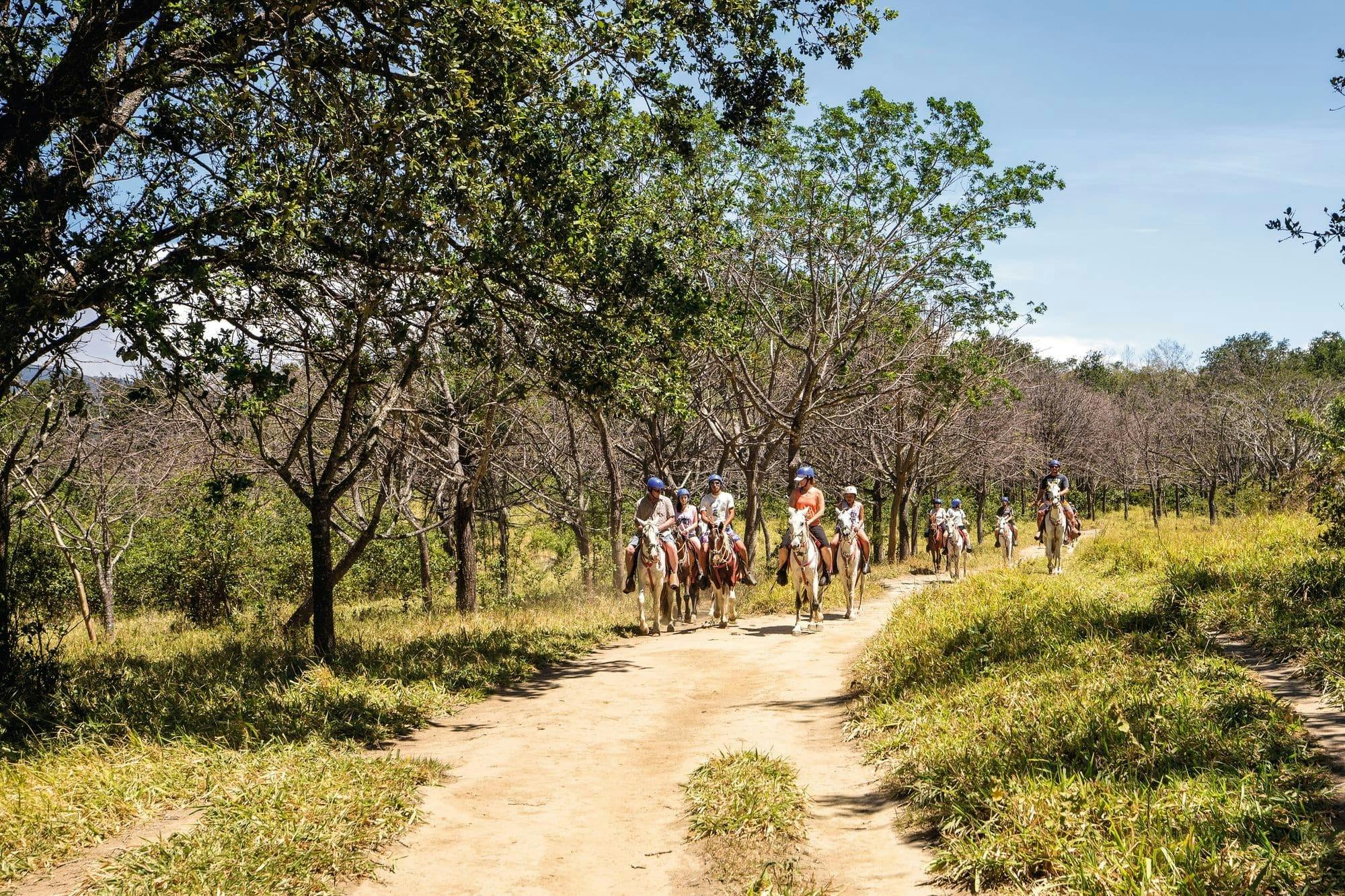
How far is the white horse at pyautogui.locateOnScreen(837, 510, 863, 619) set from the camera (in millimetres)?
16031

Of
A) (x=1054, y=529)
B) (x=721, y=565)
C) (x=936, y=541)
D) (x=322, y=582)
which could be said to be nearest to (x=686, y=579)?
(x=721, y=565)

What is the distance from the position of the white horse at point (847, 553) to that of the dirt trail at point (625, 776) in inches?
132

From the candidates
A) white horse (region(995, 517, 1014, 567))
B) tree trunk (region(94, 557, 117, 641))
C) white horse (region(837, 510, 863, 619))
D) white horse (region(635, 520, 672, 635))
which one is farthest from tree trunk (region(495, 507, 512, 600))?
white horse (region(995, 517, 1014, 567))

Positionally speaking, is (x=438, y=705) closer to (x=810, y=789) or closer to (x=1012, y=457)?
(x=810, y=789)

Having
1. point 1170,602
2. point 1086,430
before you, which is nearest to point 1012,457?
point 1086,430

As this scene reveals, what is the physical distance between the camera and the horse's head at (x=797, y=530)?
567 inches

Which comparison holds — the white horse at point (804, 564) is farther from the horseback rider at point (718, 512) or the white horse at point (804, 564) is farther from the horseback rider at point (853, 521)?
the horseback rider at point (718, 512)

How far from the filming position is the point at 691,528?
1555 centimetres

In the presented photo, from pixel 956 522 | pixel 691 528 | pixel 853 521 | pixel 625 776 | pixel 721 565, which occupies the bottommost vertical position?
pixel 625 776

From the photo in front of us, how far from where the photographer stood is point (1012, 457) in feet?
124

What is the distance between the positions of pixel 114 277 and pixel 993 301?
1680 centimetres

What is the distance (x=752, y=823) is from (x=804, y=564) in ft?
29.2

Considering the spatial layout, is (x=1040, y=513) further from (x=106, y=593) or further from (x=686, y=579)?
(x=106, y=593)

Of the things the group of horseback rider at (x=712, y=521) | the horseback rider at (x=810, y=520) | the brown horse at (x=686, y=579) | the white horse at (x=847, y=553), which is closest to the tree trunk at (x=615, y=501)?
the group of horseback rider at (x=712, y=521)
